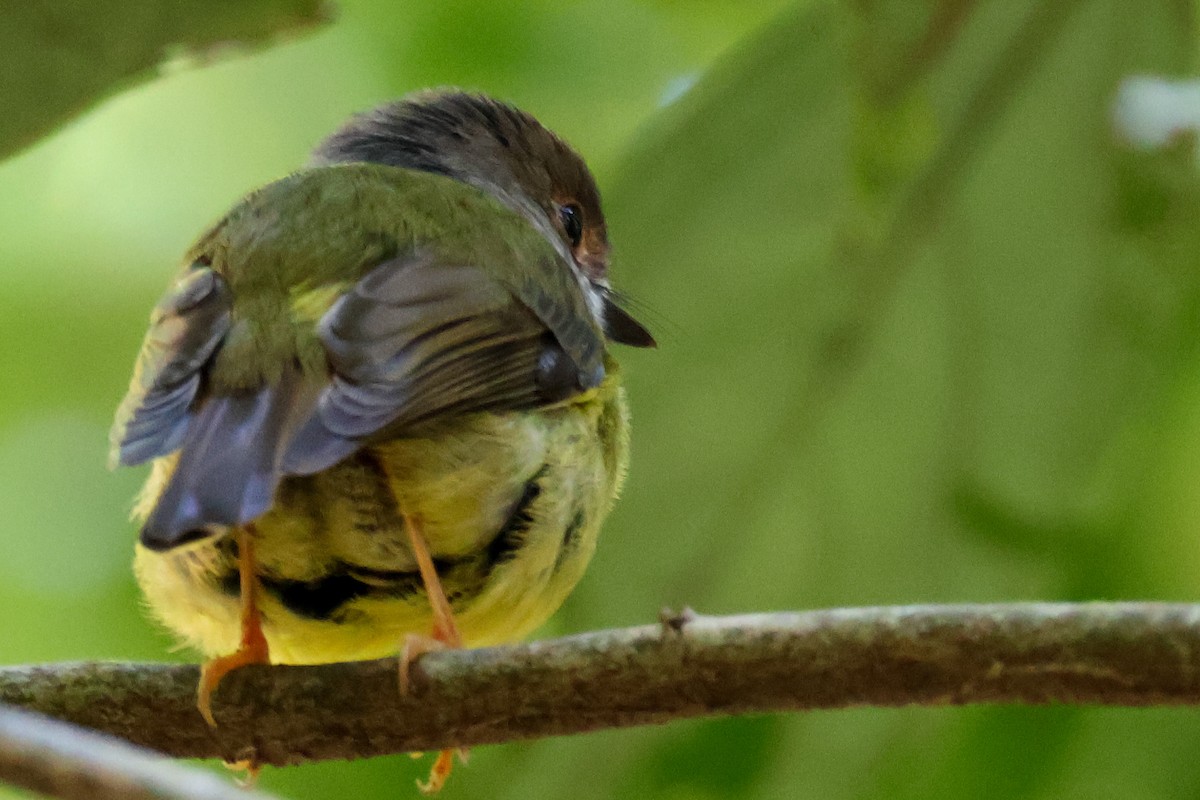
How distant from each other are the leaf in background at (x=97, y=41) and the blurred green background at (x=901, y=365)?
65 centimetres

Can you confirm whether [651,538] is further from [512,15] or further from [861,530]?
[512,15]

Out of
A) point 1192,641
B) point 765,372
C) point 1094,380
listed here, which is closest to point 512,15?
point 765,372

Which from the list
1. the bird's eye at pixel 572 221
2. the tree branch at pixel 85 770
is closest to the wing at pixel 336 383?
the tree branch at pixel 85 770

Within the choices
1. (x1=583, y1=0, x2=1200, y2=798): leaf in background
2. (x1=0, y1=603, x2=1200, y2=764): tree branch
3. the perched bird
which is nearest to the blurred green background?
(x1=583, y1=0, x2=1200, y2=798): leaf in background

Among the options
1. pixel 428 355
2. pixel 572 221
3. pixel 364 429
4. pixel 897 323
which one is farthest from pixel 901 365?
pixel 572 221

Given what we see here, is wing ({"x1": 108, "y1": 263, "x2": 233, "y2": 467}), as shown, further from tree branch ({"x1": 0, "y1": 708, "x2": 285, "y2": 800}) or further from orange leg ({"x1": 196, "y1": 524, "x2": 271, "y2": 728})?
tree branch ({"x1": 0, "y1": 708, "x2": 285, "y2": 800})

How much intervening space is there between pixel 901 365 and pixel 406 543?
32.2 inches

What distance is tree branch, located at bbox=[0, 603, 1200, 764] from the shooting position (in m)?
1.63

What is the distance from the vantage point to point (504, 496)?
2.39 metres

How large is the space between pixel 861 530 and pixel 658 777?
500 millimetres

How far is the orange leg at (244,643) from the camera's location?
7.09 feet

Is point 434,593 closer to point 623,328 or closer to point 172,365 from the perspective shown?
point 172,365

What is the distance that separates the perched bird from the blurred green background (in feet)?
0.51

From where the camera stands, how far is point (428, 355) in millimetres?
2299
